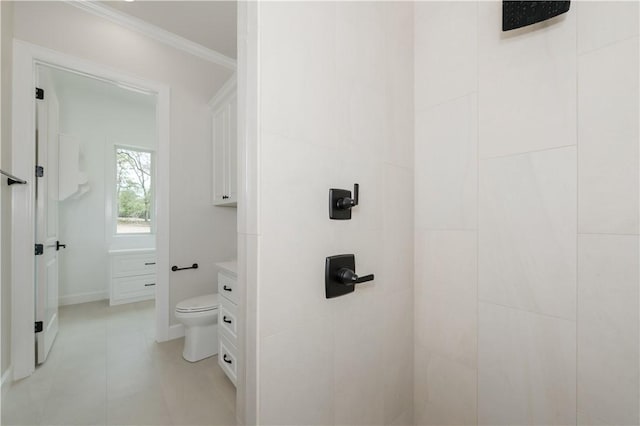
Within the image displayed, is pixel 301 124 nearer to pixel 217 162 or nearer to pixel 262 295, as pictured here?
pixel 262 295

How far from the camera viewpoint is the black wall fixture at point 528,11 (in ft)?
2.61

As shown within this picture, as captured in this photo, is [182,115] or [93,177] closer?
[182,115]

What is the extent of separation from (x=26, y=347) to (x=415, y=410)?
8.18ft

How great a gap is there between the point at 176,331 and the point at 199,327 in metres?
0.57

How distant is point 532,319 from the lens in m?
0.90

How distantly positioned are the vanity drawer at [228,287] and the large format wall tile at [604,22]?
1864 millimetres

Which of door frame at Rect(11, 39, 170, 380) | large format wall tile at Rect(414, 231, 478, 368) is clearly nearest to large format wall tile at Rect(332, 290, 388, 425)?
large format wall tile at Rect(414, 231, 478, 368)

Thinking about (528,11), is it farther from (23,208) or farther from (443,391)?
(23,208)

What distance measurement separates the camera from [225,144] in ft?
7.87

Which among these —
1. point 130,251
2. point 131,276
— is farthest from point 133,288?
point 130,251

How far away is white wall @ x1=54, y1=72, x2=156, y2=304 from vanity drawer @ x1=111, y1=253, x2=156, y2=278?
36 centimetres

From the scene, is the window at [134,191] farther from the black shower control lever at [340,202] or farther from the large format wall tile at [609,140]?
the large format wall tile at [609,140]

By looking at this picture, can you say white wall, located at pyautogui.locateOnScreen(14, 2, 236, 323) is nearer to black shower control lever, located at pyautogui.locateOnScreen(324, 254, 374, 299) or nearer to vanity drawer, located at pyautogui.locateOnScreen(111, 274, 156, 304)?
vanity drawer, located at pyautogui.locateOnScreen(111, 274, 156, 304)

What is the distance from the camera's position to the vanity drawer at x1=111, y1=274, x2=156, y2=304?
337 centimetres
